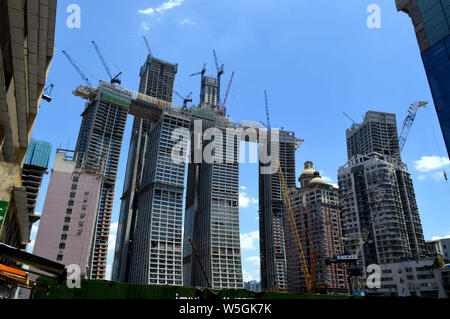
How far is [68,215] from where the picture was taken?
11744 cm

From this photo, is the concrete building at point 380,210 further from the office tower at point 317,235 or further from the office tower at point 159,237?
the office tower at point 159,237

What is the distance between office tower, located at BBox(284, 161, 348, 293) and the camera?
155750 mm

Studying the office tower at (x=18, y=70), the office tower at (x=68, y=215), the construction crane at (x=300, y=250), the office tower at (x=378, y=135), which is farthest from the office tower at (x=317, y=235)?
the office tower at (x=18, y=70)

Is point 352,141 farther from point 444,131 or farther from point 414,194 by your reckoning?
point 444,131

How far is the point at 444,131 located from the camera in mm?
34719

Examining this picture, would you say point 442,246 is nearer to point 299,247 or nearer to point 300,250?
point 299,247

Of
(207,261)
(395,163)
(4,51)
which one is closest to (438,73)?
(4,51)

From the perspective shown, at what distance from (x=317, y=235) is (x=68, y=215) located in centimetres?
11967

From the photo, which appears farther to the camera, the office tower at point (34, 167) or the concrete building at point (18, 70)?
the office tower at point (34, 167)

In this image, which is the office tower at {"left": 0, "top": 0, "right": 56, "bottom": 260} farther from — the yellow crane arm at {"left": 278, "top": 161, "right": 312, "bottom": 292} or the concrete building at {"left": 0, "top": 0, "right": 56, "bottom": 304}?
the yellow crane arm at {"left": 278, "top": 161, "right": 312, "bottom": 292}

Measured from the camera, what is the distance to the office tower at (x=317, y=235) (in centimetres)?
15575

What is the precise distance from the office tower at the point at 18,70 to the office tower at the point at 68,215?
85178 mm

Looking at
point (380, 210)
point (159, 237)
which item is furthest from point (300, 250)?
point (159, 237)

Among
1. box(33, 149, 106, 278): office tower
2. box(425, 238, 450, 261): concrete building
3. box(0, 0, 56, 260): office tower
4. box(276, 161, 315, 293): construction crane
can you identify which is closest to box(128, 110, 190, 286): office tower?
box(33, 149, 106, 278): office tower
